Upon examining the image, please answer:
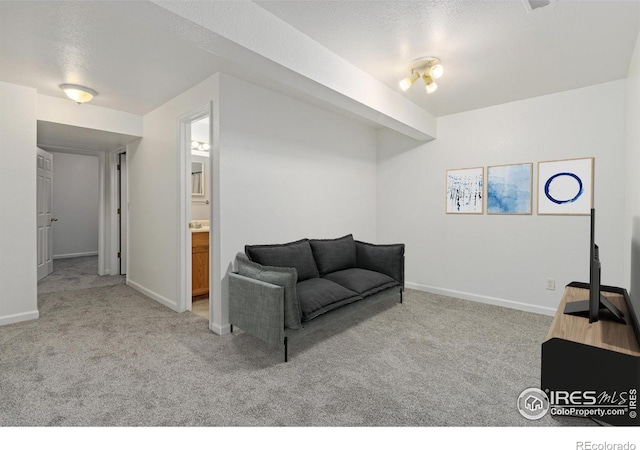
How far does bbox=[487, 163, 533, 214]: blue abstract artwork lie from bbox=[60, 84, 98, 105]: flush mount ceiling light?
179 inches

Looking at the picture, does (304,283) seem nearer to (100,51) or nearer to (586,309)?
(586,309)

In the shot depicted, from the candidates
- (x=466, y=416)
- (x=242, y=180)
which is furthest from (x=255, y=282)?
(x=466, y=416)

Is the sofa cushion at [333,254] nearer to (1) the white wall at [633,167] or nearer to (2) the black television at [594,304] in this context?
(2) the black television at [594,304]

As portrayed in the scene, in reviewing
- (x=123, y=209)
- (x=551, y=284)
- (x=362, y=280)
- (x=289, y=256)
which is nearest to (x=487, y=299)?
(x=551, y=284)

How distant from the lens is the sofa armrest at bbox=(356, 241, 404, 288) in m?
3.83

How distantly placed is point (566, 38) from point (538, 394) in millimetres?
2528

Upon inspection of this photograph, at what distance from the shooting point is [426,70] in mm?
2826

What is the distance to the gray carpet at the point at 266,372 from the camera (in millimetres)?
1826

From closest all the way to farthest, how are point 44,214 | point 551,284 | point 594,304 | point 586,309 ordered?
point 594,304
point 586,309
point 551,284
point 44,214

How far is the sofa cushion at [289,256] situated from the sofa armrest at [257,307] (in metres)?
0.30

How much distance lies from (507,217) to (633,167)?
54.7 inches

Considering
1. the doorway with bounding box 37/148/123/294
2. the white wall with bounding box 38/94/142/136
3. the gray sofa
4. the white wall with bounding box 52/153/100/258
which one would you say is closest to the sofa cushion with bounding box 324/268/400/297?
the gray sofa

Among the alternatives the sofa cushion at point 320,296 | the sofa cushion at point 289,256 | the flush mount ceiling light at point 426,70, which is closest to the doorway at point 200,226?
the sofa cushion at point 289,256

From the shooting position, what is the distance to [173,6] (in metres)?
1.69
